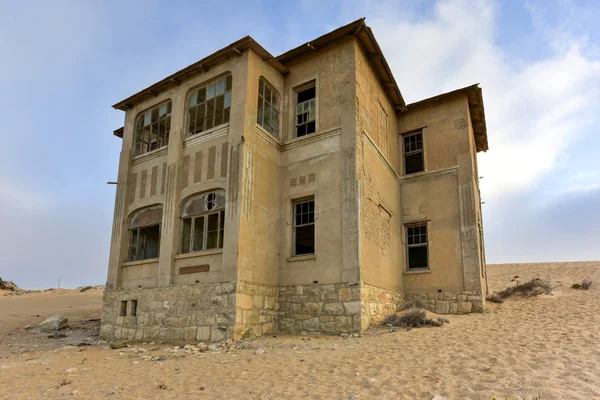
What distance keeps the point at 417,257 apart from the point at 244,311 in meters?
8.16

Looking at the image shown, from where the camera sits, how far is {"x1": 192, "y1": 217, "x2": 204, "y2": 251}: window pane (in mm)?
14070

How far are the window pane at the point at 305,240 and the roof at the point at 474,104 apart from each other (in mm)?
8115

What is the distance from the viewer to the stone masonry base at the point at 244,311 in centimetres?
1212

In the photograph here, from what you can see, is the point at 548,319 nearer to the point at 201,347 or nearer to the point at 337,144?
the point at 337,144

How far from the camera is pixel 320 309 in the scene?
12734mm

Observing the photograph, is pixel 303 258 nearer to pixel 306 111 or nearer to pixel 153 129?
pixel 306 111

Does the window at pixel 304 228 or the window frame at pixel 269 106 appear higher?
the window frame at pixel 269 106

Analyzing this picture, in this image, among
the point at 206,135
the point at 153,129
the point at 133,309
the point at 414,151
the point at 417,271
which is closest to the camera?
the point at 206,135

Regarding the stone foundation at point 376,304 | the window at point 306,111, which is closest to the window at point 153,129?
the window at point 306,111

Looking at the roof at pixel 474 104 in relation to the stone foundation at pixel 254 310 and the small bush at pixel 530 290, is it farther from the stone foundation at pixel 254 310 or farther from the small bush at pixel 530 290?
the stone foundation at pixel 254 310

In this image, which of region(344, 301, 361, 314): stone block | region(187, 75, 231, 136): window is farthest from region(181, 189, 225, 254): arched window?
region(344, 301, 361, 314): stone block

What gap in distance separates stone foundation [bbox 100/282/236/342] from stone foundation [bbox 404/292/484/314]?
7796 millimetres

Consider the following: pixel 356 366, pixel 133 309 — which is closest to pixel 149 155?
pixel 133 309

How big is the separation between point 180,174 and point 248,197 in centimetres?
330
